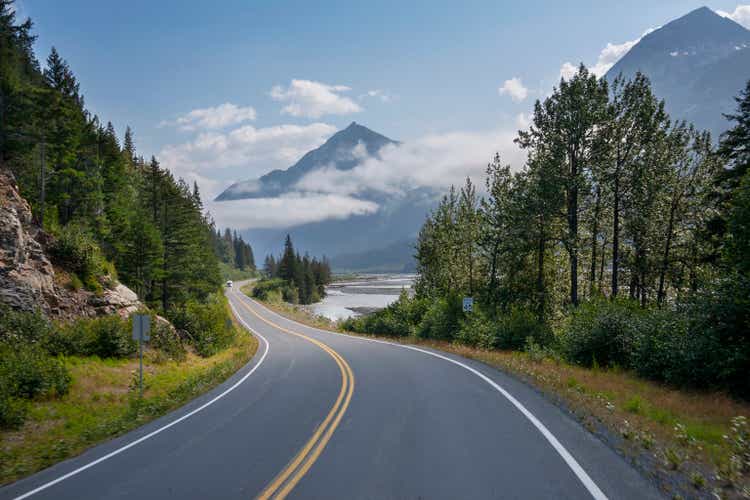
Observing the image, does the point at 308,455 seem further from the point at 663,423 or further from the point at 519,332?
the point at 519,332

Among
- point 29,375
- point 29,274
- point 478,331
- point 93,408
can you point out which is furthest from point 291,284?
point 29,375

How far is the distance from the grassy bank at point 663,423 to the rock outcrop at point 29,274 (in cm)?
2017

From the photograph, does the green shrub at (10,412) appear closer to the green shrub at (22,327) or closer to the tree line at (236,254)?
the green shrub at (22,327)

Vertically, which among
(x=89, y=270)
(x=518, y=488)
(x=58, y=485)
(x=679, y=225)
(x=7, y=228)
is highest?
(x=679, y=225)

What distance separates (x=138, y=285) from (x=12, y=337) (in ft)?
83.6

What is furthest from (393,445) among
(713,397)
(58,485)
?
(713,397)

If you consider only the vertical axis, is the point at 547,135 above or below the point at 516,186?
above

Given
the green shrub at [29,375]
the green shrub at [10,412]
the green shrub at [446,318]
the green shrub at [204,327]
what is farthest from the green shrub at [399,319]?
the green shrub at [10,412]

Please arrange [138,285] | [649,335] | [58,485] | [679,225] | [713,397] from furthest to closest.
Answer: [138,285] → [679,225] → [649,335] → [713,397] → [58,485]

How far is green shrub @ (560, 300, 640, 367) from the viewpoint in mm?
14812

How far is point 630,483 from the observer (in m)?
5.12

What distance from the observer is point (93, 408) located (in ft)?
44.2

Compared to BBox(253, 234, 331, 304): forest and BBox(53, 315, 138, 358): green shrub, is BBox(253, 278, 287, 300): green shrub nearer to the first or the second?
BBox(253, 234, 331, 304): forest

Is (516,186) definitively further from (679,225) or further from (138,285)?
(138,285)
